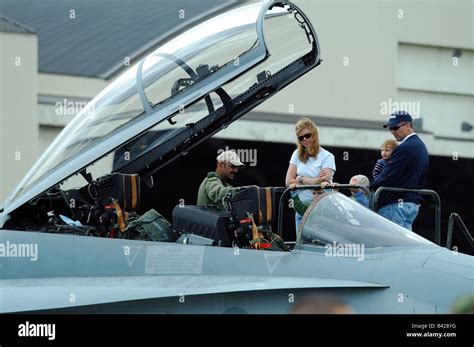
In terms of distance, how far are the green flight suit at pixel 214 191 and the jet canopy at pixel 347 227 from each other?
113 cm

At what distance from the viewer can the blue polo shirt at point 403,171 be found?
355 inches

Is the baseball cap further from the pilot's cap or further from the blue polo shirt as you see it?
the pilot's cap

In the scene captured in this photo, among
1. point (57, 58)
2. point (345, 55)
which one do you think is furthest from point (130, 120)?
point (345, 55)

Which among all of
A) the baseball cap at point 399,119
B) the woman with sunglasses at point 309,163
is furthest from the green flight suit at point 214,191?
the baseball cap at point 399,119

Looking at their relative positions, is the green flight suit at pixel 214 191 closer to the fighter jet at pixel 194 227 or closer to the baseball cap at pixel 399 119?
the fighter jet at pixel 194 227

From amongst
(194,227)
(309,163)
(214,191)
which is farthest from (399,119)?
(194,227)

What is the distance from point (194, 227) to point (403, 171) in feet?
6.36

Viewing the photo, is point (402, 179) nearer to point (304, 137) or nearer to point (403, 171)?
point (403, 171)

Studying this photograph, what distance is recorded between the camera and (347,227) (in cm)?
771
